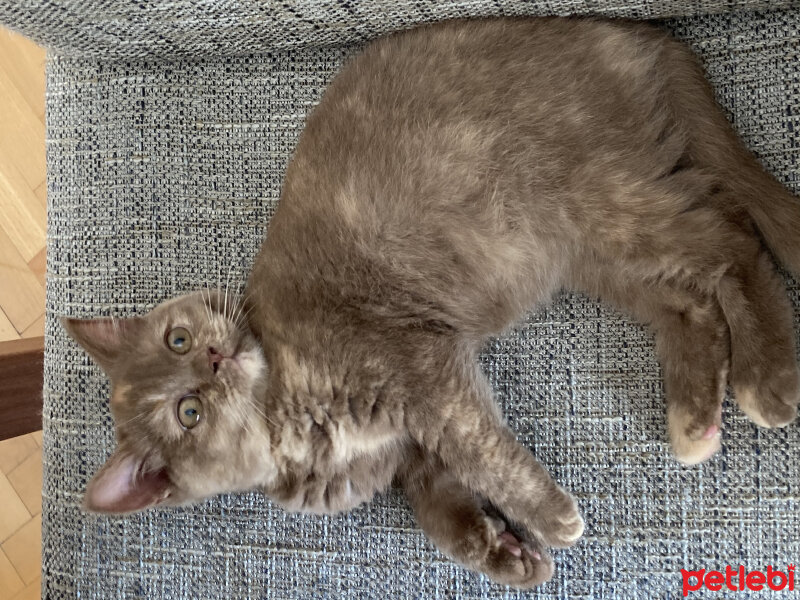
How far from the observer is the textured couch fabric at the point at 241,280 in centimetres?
102

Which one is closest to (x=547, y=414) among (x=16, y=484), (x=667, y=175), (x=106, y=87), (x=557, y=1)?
(x=667, y=175)

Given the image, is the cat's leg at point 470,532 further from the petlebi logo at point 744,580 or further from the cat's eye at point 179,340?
the cat's eye at point 179,340

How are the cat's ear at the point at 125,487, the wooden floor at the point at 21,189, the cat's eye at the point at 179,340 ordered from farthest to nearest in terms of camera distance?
the wooden floor at the point at 21,189 → the cat's eye at the point at 179,340 → the cat's ear at the point at 125,487

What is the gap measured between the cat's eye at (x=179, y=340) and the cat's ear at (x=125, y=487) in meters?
0.18

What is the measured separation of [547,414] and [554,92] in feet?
1.71

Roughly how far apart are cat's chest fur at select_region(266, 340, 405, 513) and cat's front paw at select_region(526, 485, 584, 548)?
253mm

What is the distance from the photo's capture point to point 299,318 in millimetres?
1044

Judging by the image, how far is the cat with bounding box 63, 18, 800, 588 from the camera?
3.32 feet

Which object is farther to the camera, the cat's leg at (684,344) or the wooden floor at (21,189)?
the wooden floor at (21,189)

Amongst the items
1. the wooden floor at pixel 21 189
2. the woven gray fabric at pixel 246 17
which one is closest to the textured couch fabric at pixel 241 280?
the woven gray fabric at pixel 246 17

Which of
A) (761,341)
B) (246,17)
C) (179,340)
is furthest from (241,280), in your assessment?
(761,341)

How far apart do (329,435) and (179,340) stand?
29 centimetres

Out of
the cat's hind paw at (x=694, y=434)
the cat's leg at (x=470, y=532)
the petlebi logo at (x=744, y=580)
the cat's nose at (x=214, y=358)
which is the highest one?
the cat's nose at (x=214, y=358)

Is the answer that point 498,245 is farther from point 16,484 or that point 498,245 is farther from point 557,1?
point 16,484
